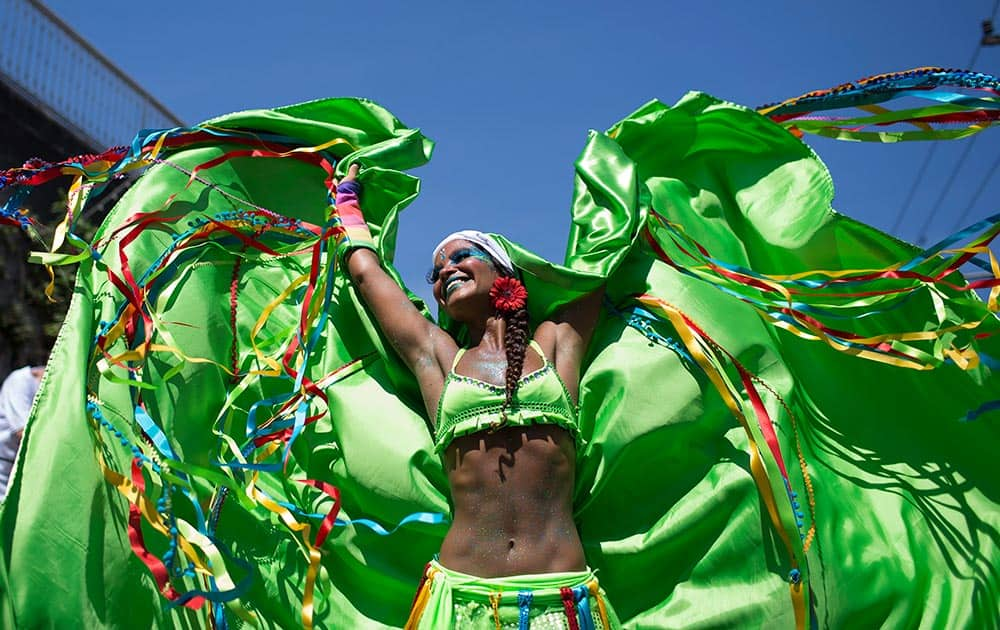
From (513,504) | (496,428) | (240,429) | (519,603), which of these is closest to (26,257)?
(240,429)

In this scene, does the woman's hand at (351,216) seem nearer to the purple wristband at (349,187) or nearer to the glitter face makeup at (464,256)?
the purple wristband at (349,187)

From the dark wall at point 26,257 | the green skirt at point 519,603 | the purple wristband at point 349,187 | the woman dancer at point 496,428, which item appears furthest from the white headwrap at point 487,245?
the dark wall at point 26,257

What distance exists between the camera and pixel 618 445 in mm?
2723

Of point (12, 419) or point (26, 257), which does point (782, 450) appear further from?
point (26, 257)

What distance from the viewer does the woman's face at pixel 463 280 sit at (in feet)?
9.39

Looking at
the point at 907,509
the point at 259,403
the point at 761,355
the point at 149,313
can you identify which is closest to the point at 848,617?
the point at 907,509

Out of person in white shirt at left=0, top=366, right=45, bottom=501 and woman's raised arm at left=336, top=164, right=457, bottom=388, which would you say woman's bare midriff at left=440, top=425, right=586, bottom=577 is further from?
person in white shirt at left=0, top=366, right=45, bottom=501

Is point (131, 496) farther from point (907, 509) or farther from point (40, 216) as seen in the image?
point (40, 216)

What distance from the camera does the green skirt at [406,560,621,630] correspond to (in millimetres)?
2299

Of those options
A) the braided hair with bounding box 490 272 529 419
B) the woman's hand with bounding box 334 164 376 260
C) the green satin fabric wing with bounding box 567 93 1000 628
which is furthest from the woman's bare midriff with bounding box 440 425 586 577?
the woman's hand with bounding box 334 164 376 260

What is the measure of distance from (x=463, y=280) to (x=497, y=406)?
1.59 ft

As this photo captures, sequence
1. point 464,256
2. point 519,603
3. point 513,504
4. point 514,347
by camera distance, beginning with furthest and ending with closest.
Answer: point 464,256 < point 514,347 < point 513,504 < point 519,603

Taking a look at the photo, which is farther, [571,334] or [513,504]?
[571,334]

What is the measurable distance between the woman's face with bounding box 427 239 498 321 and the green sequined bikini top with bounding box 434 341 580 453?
0.95 ft
